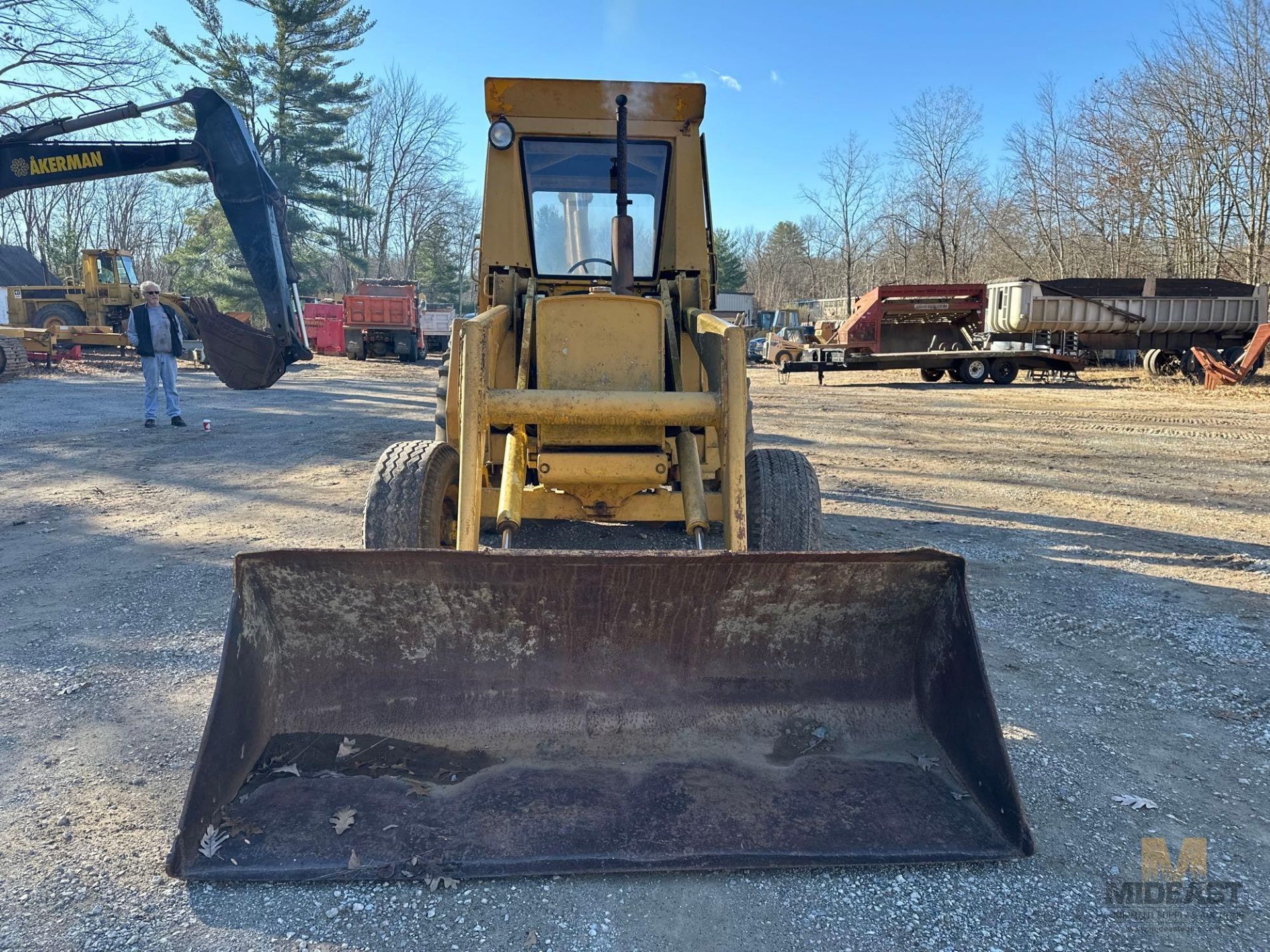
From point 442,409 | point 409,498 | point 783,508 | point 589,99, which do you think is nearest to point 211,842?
point 409,498

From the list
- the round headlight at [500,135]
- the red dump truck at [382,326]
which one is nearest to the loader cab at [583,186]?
the round headlight at [500,135]

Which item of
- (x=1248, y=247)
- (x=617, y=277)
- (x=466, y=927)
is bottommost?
(x=466, y=927)

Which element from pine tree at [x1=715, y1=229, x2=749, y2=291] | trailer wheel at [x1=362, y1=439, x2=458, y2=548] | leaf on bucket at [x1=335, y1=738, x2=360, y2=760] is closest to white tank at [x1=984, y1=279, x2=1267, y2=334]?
trailer wheel at [x1=362, y1=439, x2=458, y2=548]

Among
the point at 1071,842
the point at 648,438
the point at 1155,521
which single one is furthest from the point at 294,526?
the point at 1155,521

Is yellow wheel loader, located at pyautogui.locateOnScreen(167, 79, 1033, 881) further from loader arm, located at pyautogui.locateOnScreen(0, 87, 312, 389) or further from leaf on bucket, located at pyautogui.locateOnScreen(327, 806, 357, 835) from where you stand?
loader arm, located at pyautogui.locateOnScreen(0, 87, 312, 389)

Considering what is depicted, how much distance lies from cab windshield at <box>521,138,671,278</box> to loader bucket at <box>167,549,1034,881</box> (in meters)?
2.82

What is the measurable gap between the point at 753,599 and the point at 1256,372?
72.4 ft

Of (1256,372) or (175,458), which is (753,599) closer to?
(175,458)

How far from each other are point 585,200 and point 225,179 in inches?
289

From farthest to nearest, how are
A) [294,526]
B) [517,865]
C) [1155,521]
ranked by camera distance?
[1155,521] < [294,526] < [517,865]

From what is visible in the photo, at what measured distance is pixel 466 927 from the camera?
2.07 metres

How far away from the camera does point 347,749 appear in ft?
8.64

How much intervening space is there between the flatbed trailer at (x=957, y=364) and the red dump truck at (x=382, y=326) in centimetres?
1310

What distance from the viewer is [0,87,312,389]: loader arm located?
33.0ft
